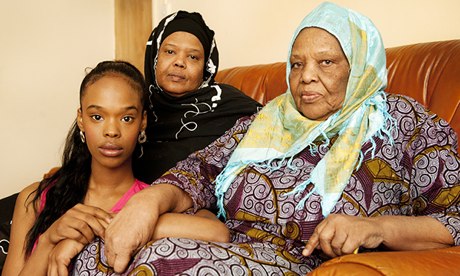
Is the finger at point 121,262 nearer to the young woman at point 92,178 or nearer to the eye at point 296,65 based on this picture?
the young woman at point 92,178

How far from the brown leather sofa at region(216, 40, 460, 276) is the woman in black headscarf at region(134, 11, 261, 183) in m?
0.25

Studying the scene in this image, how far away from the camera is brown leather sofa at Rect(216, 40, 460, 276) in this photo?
3.09ft

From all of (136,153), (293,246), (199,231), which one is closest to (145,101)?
(136,153)

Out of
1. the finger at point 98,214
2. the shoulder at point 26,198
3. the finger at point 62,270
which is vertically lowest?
the shoulder at point 26,198

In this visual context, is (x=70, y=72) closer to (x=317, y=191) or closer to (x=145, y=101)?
(x=145, y=101)

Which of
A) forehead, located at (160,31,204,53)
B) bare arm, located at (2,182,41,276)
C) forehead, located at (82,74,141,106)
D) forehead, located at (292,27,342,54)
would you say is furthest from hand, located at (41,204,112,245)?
forehead, located at (160,31,204,53)

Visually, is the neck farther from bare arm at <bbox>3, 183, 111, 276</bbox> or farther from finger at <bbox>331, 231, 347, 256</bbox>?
finger at <bbox>331, 231, 347, 256</bbox>

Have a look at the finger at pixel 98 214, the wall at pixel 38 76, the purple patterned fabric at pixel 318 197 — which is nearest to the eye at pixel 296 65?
the purple patterned fabric at pixel 318 197

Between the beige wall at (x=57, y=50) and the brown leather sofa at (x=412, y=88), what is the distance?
31cm

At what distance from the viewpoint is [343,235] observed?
112 centimetres

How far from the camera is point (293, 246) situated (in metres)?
1.37

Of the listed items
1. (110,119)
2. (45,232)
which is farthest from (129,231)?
(110,119)

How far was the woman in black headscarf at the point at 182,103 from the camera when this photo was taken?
1.97 metres

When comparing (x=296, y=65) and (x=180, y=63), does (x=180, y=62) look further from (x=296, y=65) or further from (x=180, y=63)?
(x=296, y=65)
